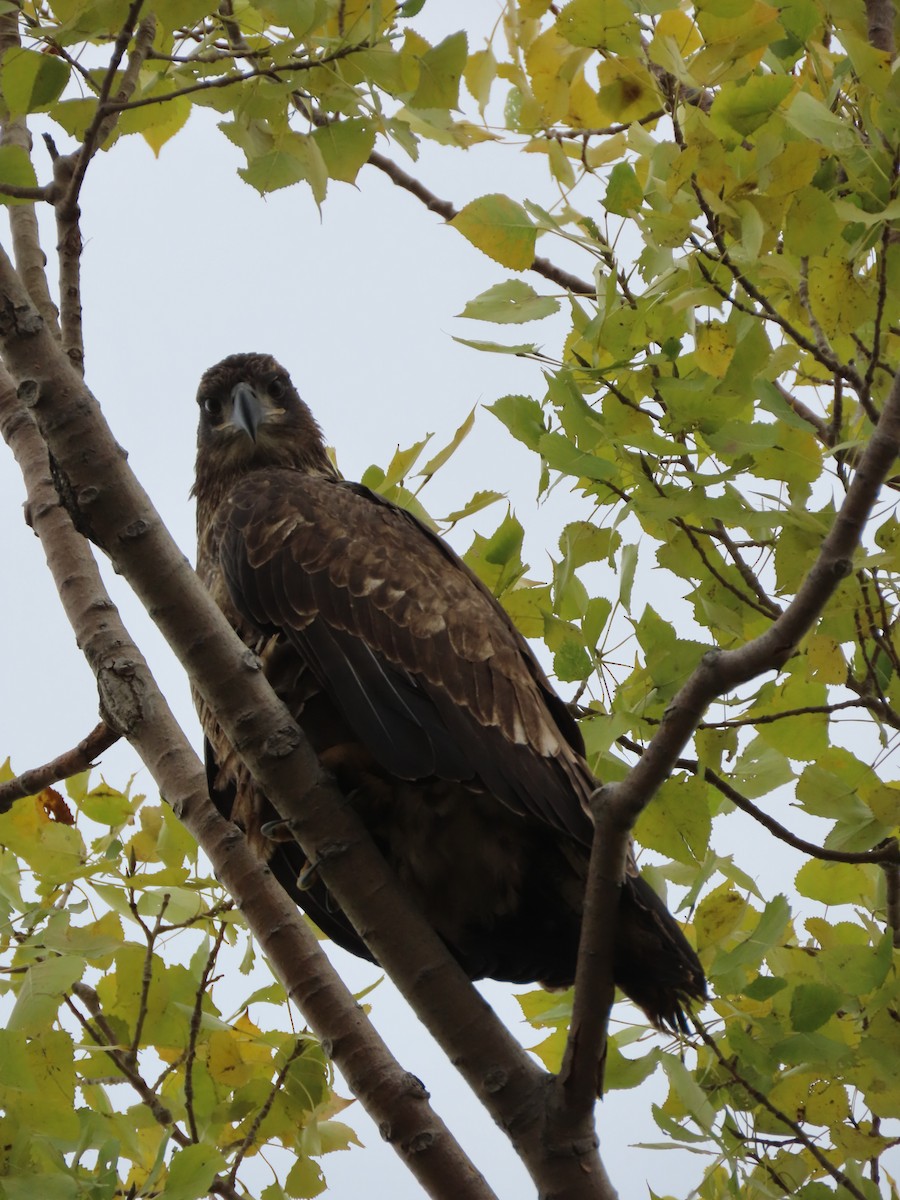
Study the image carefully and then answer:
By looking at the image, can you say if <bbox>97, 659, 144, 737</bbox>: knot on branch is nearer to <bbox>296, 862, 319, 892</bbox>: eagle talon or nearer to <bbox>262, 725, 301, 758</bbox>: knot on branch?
<bbox>296, 862, 319, 892</bbox>: eagle talon

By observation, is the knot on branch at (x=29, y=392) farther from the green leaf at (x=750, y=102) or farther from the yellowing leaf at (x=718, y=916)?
the yellowing leaf at (x=718, y=916)

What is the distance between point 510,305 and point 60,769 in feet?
6.45

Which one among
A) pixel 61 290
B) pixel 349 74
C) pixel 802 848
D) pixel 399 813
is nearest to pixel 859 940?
pixel 802 848

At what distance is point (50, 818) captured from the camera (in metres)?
4.05

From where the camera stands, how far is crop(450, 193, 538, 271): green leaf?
2891mm

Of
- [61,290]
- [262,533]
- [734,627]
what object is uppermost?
[61,290]

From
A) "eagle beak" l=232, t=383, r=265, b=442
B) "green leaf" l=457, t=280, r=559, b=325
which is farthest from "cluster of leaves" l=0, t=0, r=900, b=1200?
"eagle beak" l=232, t=383, r=265, b=442

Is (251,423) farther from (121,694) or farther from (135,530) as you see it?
(135,530)

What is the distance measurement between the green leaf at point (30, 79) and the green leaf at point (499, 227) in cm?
89

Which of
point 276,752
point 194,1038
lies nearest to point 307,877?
point 194,1038

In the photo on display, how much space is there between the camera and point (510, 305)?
282cm

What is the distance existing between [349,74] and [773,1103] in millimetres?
2550

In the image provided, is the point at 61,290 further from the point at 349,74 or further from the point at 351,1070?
the point at 351,1070

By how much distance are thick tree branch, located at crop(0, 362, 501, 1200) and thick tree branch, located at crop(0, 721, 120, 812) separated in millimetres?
142
